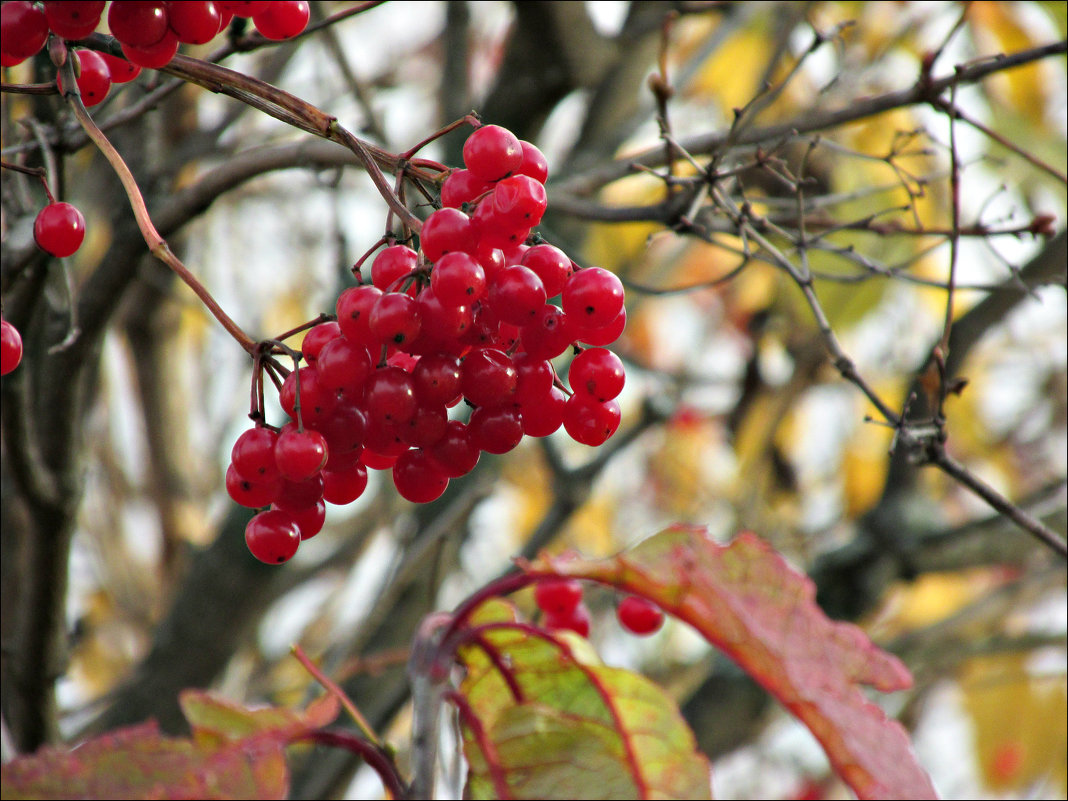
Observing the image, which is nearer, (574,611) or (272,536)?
(272,536)

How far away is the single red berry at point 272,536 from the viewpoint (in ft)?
2.70

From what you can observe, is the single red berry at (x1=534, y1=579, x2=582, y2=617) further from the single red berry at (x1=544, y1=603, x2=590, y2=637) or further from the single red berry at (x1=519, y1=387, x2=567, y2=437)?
the single red berry at (x1=519, y1=387, x2=567, y2=437)

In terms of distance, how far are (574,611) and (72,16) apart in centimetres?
110

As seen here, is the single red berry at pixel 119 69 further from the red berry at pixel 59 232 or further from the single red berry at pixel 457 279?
the single red berry at pixel 457 279

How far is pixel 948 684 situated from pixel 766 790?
86 cm

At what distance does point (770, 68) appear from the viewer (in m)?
1.68

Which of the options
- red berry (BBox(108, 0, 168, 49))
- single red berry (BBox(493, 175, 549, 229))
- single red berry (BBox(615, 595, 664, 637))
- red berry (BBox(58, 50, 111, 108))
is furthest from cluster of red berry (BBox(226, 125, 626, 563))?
single red berry (BBox(615, 595, 664, 637))

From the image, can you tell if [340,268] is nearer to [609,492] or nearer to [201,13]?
[201,13]

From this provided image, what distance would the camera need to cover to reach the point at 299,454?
729 millimetres

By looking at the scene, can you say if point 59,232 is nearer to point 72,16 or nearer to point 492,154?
point 72,16

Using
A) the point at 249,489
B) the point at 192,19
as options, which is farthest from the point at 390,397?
the point at 192,19

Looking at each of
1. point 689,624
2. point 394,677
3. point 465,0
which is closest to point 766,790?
point 394,677

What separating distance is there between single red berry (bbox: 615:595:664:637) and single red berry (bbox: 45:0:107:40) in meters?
1.18

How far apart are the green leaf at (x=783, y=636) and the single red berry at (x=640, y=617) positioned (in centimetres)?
79
